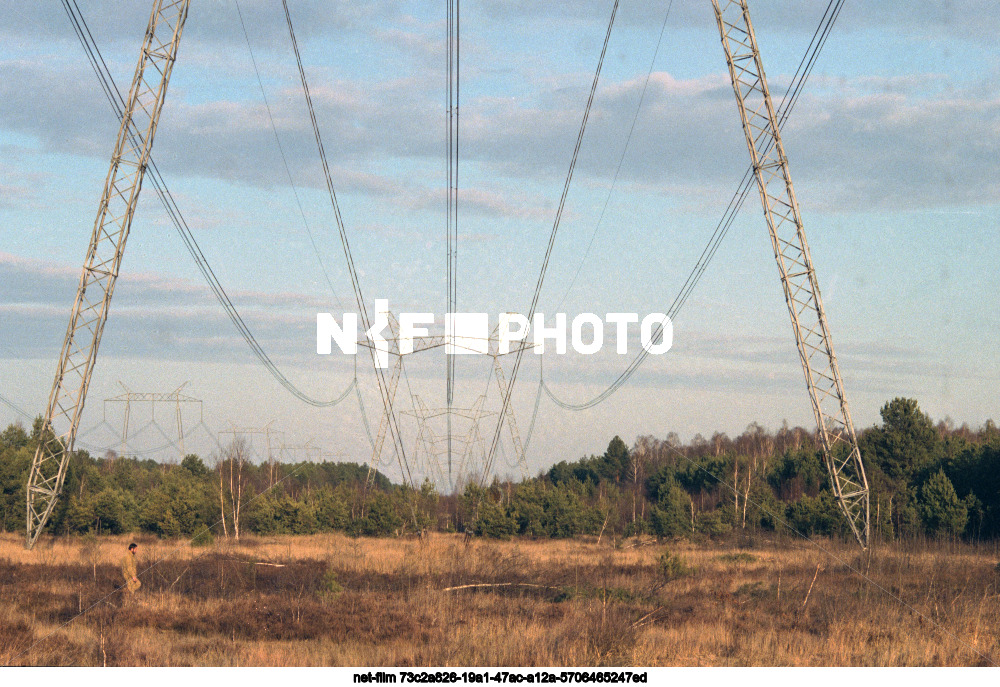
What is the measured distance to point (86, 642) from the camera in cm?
1700

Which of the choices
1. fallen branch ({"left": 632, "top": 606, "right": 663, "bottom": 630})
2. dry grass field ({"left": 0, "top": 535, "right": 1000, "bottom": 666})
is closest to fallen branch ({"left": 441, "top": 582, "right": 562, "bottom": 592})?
dry grass field ({"left": 0, "top": 535, "right": 1000, "bottom": 666})

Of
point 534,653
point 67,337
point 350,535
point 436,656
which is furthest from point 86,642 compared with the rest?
point 350,535

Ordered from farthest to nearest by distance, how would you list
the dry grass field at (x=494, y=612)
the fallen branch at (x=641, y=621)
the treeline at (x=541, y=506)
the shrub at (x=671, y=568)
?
the treeline at (x=541, y=506) → the shrub at (x=671, y=568) → the fallen branch at (x=641, y=621) → the dry grass field at (x=494, y=612)

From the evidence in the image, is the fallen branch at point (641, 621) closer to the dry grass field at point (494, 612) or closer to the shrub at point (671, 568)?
the dry grass field at point (494, 612)

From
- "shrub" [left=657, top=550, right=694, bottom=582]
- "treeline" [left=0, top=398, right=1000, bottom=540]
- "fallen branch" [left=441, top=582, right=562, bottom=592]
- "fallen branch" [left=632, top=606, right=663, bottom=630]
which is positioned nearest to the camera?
"fallen branch" [left=632, top=606, right=663, bottom=630]

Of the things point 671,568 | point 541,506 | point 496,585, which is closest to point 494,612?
point 496,585

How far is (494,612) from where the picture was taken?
2061cm

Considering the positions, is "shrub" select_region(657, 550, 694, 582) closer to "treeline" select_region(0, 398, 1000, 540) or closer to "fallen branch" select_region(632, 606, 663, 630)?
"fallen branch" select_region(632, 606, 663, 630)

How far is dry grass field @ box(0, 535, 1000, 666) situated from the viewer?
15820 mm

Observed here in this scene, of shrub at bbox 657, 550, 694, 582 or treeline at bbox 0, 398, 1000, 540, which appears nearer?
shrub at bbox 657, 550, 694, 582

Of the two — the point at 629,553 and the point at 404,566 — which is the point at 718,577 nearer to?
the point at 404,566

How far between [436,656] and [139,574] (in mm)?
18792

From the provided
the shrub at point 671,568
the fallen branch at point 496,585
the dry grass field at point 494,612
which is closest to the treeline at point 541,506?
the dry grass field at point 494,612

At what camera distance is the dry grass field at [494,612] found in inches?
623
